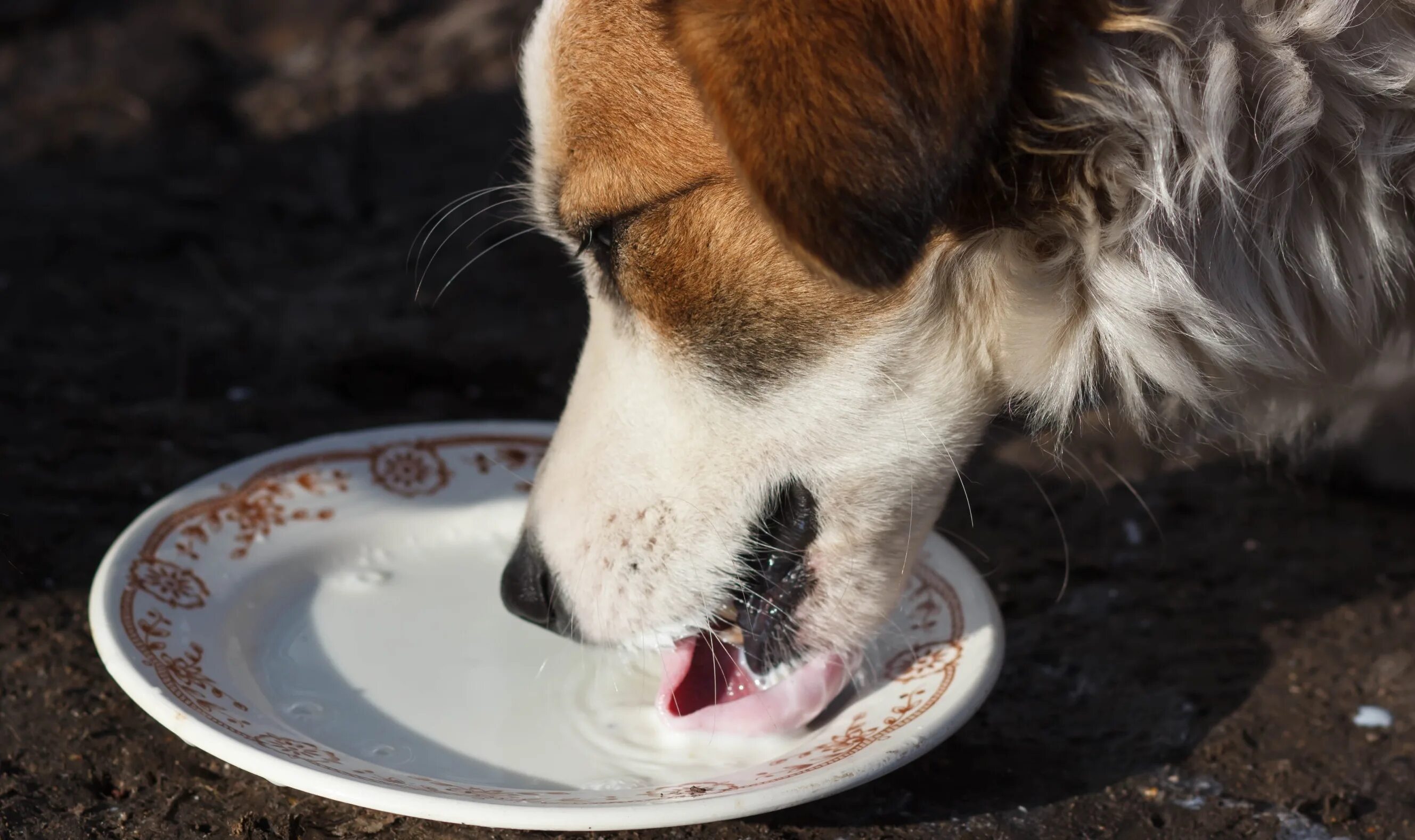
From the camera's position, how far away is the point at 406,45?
17.5 ft

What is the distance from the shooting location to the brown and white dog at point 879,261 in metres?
1.29

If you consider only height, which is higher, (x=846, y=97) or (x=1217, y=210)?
(x=846, y=97)

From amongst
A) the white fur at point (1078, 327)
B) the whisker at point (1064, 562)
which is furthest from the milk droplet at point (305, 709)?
the whisker at point (1064, 562)

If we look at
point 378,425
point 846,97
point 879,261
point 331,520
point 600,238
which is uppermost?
point 846,97

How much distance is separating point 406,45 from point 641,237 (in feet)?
Result: 13.5

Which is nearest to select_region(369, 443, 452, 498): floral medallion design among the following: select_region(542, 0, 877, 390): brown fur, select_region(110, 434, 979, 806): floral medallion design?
select_region(110, 434, 979, 806): floral medallion design

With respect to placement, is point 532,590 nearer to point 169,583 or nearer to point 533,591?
point 533,591

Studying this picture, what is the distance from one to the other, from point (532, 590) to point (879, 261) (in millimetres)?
772

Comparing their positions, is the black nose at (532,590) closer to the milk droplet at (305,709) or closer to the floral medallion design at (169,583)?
the milk droplet at (305,709)

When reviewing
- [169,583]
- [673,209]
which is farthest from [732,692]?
[169,583]

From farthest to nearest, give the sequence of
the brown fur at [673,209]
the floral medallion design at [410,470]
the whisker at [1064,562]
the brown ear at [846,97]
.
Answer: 1. the whisker at [1064,562]
2. the floral medallion design at [410,470]
3. the brown fur at [673,209]
4. the brown ear at [846,97]

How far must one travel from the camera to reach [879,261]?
1330 millimetres

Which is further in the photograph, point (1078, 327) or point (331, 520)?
point (331, 520)

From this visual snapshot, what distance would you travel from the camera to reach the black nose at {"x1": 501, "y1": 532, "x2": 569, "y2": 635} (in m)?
1.82
